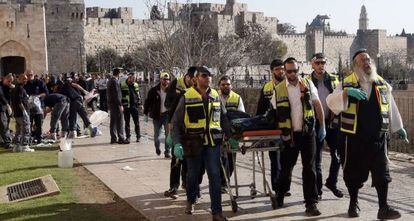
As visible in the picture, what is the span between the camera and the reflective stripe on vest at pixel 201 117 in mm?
6391

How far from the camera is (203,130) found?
21.0 ft

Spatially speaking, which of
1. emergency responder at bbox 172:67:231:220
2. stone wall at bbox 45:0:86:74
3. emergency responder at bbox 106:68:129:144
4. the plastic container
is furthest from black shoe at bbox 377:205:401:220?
stone wall at bbox 45:0:86:74

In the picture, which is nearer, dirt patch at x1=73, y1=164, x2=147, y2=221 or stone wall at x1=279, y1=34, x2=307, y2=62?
dirt patch at x1=73, y1=164, x2=147, y2=221

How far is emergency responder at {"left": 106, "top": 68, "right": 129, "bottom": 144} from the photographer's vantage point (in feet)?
44.0

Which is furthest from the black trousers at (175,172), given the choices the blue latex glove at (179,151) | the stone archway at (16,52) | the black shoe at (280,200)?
the stone archway at (16,52)

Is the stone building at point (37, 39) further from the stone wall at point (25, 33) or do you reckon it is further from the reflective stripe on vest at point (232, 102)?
the reflective stripe on vest at point (232, 102)

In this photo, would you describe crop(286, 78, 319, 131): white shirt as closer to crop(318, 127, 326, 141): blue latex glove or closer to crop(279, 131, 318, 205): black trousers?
crop(279, 131, 318, 205): black trousers

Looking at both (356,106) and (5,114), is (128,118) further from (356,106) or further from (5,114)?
(356,106)

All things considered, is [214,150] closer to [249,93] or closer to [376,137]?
[376,137]

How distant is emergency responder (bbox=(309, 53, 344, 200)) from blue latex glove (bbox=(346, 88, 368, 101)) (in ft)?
3.61

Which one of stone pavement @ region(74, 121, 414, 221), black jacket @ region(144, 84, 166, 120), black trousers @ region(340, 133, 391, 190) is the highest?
black jacket @ region(144, 84, 166, 120)

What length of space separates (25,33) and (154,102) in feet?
83.6

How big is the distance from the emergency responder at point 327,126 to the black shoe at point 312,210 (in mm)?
692

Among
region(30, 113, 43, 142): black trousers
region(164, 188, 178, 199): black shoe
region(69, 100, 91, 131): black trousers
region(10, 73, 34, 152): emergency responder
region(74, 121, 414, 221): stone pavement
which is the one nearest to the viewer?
region(74, 121, 414, 221): stone pavement
